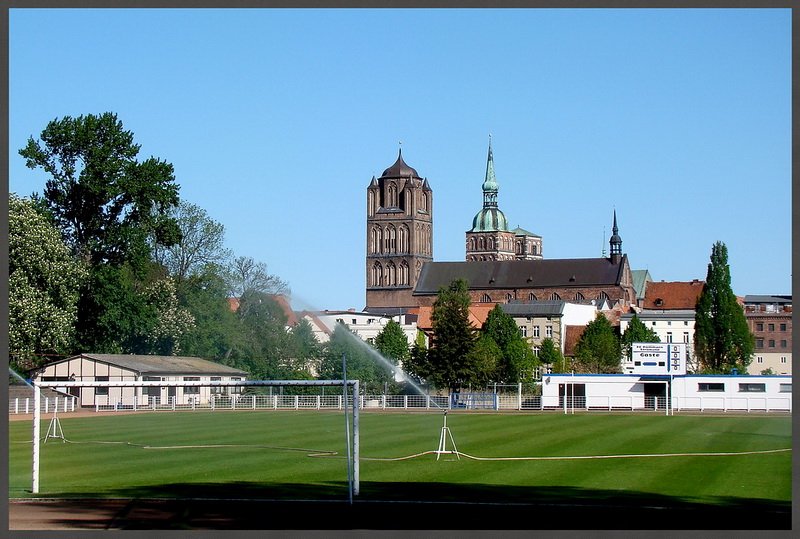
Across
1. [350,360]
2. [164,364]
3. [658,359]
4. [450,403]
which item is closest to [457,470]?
[350,360]

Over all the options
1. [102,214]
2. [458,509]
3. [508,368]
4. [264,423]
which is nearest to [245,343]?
[102,214]

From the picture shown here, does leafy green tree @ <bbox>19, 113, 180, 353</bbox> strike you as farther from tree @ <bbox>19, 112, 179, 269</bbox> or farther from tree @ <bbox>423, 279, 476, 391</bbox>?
tree @ <bbox>423, 279, 476, 391</bbox>

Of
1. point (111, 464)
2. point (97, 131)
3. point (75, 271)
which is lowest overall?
point (111, 464)

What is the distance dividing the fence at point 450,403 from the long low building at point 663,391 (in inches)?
2.2

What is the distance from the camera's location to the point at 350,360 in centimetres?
6175

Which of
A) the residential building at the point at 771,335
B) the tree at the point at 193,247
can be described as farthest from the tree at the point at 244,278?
the residential building at the point at 771,335

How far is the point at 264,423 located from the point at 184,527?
31.5 m

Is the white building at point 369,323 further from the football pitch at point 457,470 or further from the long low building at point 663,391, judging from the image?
the football pitch at point 457,470

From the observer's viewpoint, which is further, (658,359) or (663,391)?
(658,359)

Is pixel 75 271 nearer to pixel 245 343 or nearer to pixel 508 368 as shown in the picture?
pixel 245 343

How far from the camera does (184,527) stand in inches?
789

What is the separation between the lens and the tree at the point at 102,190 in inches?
3027

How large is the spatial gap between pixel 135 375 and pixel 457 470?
45.8m

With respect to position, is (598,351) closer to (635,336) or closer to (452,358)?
(635,336)
